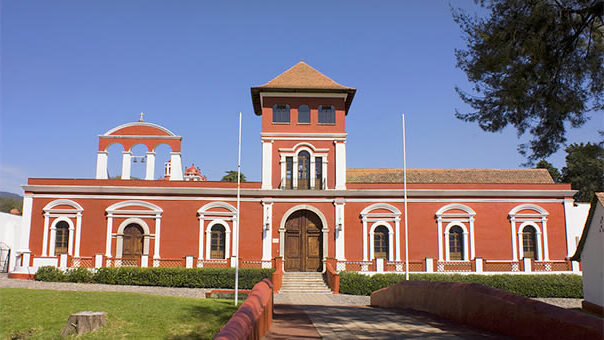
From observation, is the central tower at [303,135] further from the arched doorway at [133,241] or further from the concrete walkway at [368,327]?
the concrete walkway at [368,327]

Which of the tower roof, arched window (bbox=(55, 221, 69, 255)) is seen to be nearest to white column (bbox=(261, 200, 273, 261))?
the tower roof

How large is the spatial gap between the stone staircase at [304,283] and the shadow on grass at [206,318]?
31.3ft

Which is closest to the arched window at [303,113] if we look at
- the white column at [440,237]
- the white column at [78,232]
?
the white column at [440,237]

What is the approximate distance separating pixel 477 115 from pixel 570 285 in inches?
649

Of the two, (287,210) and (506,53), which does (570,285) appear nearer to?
(287,210)

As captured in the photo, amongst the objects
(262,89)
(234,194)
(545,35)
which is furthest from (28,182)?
(545,35)

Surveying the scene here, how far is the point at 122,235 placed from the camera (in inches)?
1046

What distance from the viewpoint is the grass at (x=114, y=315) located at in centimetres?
1045

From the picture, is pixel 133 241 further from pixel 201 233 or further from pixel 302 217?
pixel 302 217

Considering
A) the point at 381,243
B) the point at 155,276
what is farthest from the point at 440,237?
the point at 155,276

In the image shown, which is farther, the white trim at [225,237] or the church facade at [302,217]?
the white trim at [225,237]

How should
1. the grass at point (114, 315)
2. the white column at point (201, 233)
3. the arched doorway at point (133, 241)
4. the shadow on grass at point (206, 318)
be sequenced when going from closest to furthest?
1. the grass at point (114, 315)
2. the shadow on grass at point (206, 318)
3. the arched doorway at point (133, 241)
4. the white column at point (201, 233)

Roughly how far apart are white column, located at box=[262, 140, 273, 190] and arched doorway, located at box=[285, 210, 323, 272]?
222 cm

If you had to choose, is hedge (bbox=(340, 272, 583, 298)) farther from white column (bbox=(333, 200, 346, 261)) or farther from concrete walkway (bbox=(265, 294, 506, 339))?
concrete walkway (bbox=(265, 294, 506, 339))
